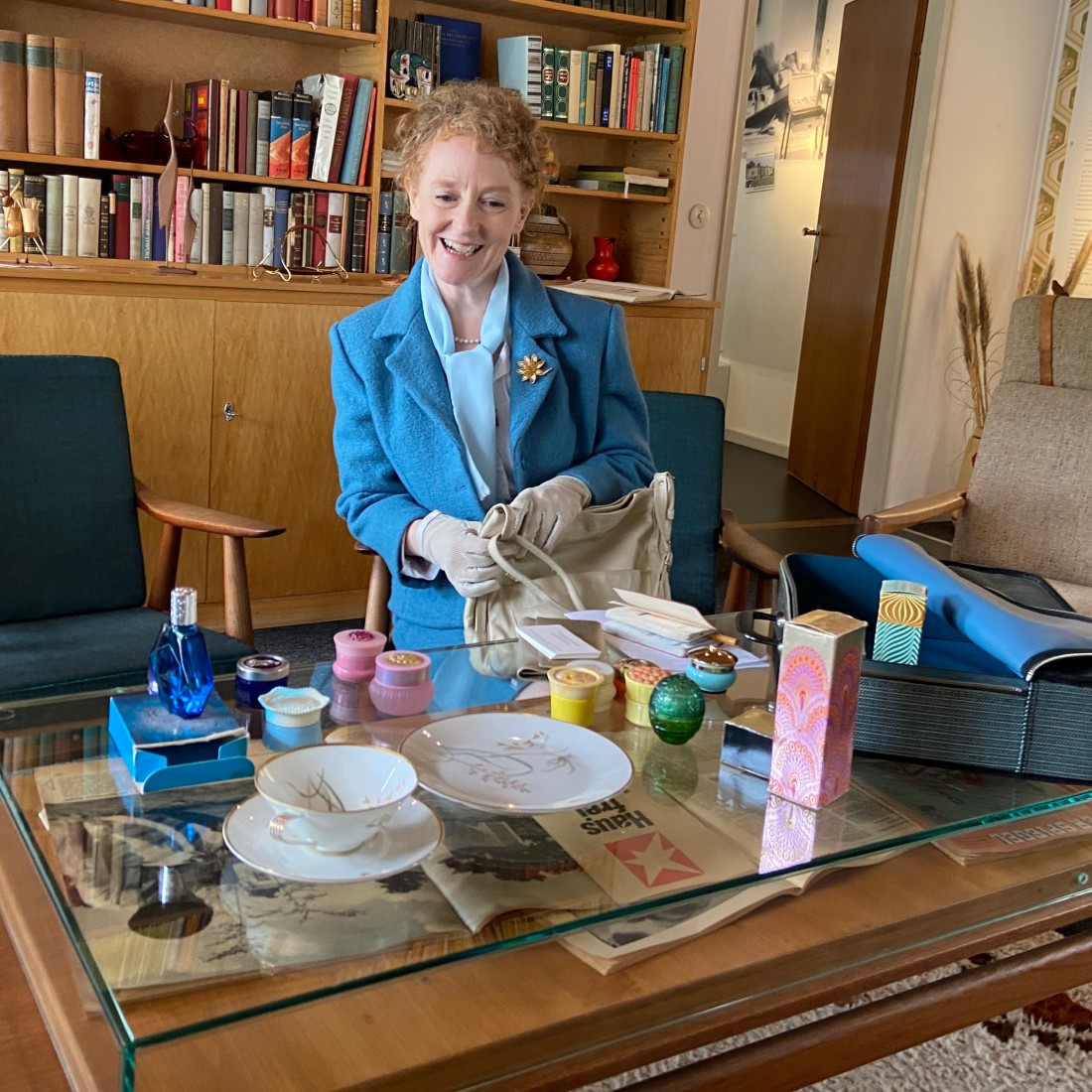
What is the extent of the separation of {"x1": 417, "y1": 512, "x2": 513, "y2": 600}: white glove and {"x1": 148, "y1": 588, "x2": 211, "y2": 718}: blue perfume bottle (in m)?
0.54

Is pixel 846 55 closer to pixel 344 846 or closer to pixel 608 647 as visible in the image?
pixel 608 647

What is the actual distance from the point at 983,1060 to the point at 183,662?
125cm

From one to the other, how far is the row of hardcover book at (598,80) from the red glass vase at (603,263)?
38 centimetres

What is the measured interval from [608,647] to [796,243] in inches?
213

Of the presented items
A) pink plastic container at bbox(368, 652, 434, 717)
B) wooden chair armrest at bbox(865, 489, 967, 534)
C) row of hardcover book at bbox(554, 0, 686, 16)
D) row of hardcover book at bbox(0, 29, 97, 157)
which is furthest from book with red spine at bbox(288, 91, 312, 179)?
pink plastic container at bbox(368, 652, 434, 717)

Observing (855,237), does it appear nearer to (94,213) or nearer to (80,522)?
(94,213)

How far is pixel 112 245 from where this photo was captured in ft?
11.2

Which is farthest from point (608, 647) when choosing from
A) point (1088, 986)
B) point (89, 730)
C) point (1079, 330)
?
point (1079, 330)

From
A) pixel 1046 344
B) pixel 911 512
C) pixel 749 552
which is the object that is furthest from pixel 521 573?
pixel 1046 344

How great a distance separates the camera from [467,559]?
184 centimetres

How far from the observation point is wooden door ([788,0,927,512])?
5.14 metres

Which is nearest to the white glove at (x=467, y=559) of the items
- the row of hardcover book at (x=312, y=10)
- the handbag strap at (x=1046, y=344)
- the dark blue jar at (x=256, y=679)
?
the dark blue jar at (x=256, y=679)

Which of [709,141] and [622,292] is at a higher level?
[709,141]

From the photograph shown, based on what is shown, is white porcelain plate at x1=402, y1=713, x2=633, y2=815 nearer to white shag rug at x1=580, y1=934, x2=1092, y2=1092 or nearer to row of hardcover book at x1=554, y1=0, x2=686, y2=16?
white shag rug at x1=580, y1=934, x2=1092, y2=1092
